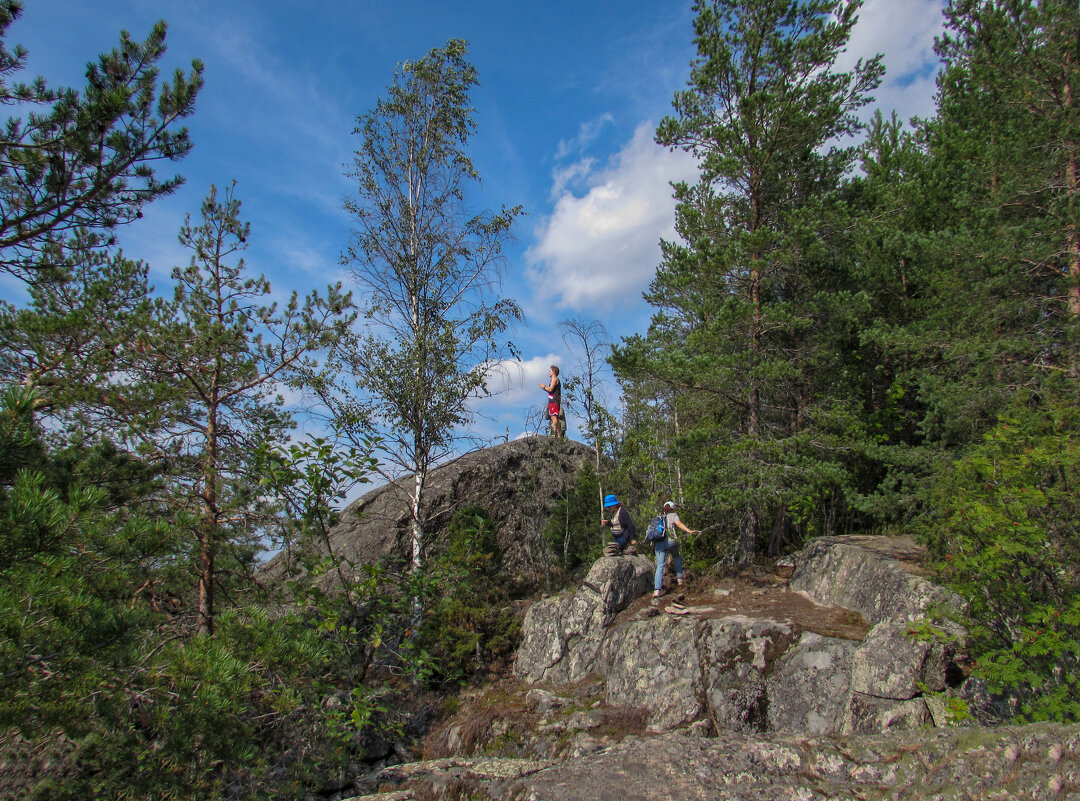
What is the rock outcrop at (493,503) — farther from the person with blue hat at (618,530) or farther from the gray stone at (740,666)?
the gray stone at (740,666)

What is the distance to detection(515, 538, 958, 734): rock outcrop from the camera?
5543mm

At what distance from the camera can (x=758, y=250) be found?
934 centimetres

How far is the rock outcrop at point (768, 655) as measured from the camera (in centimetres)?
554

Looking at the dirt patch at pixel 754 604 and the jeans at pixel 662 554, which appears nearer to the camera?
the dirt patch at pixel 754 604

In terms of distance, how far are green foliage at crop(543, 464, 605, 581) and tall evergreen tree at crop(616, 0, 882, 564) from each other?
10.9 ft

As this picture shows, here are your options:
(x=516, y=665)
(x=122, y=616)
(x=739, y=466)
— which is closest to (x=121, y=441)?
(x=122, y=616)

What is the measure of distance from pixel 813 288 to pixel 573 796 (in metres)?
10.3

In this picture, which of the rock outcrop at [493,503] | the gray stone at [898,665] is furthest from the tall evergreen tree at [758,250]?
the rock outcrop at [493,503]

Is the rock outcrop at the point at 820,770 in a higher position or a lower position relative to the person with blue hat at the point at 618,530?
lower

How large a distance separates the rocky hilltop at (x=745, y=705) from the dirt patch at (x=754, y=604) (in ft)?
0.14

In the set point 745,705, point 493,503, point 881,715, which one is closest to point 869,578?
point 881,715

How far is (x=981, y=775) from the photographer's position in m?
1.98

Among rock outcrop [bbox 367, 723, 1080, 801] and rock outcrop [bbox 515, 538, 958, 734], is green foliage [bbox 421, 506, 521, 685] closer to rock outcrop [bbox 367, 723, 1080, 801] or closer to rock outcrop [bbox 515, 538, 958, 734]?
rock outcrop [bbox 515, 538, 958, 734]

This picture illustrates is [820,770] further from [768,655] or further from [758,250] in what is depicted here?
[758,250]
